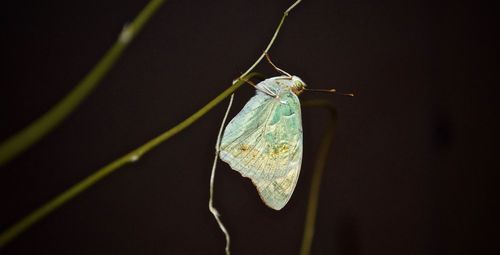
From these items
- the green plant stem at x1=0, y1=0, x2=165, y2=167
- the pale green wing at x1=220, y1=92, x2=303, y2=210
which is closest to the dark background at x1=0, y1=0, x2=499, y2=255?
the pale green wing at x1=220, y1=92, x2=303, y2=210

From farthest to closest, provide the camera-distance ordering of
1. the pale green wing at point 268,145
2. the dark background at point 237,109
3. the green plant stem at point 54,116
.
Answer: the dark background at point 237,109, the pale green wing at point 268,145, the green plant stem at point 54,116

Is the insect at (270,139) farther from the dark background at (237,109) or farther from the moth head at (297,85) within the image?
the dark background at (237,109)

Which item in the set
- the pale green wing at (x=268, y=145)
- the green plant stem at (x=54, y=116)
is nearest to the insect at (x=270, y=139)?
the pale green wing at (x=268, y=145)

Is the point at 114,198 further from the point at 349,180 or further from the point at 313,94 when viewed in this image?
the point at 349,180

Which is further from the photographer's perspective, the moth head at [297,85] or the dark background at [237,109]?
the dark background at [237,109]

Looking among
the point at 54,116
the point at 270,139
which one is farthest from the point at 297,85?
the point at 54,116

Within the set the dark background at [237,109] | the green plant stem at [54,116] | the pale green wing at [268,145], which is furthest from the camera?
the dark background at [237,109]

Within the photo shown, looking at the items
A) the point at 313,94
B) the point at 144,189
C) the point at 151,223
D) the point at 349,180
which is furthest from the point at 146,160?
the point at 349,180

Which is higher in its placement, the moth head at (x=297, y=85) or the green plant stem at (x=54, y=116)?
the moth head at (x=297, y=85)
